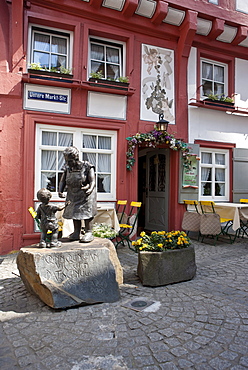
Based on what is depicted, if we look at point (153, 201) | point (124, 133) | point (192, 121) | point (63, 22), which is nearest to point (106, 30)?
point (63, 22)

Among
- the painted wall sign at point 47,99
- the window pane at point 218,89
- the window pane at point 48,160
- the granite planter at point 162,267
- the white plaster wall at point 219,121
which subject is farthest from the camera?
the window pane at point 218,89

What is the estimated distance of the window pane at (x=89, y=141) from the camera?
675 cm

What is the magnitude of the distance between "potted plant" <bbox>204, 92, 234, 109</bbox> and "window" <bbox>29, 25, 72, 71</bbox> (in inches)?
150

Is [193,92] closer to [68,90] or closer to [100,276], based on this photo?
[68,90]

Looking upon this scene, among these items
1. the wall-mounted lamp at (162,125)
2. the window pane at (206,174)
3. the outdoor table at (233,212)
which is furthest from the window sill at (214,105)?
the outdoor table at (233,212)

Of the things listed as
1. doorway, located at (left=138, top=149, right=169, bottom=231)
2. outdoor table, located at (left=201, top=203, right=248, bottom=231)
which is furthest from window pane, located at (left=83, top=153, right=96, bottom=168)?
outdoor table, located at (left=201, top=203, right=248, bottom=231)

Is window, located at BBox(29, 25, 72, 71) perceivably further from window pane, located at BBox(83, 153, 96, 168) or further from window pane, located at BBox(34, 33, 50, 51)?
window pane, located at BBox(83, 153, 96, 168)

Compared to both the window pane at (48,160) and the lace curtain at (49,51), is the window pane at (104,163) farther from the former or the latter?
the lace curtain at (49,51)

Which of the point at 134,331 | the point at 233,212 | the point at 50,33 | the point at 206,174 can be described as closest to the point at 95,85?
the point at 50,33

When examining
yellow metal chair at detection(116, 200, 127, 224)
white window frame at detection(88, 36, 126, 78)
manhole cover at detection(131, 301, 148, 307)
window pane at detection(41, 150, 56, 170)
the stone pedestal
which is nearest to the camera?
the stone pedestal

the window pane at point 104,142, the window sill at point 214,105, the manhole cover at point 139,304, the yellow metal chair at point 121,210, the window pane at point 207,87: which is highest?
the window pane at point 207,87

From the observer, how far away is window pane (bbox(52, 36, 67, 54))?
6.72 metres

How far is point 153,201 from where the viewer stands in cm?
852

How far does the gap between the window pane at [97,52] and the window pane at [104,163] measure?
96.1 inches
